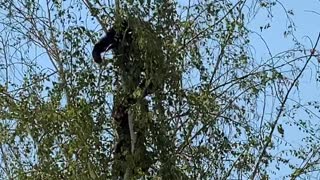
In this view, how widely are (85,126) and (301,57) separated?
1302 millimetres

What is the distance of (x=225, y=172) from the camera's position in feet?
14.3

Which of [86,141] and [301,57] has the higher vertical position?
[301,57]

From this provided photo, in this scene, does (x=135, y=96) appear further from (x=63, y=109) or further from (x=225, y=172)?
(x=225, y=172)

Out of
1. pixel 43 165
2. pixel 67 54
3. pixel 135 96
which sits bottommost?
pixel 43 165

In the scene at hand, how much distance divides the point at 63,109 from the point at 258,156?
1.08m

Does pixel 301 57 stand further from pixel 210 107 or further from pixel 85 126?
pixel 85 126

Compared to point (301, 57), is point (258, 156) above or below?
below

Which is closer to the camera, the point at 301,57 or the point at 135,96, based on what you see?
the point at 135,96

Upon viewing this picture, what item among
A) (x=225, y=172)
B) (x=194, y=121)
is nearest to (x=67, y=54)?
(x=194, y=121)

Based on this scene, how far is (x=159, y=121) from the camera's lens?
4.21 m

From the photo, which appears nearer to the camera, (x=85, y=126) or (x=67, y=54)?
(x=85, y=126)

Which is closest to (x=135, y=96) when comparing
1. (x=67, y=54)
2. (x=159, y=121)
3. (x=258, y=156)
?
(x=159, y=121)

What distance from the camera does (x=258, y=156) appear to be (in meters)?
4.39

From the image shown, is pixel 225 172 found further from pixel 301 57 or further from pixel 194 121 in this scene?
pixel 301 57
